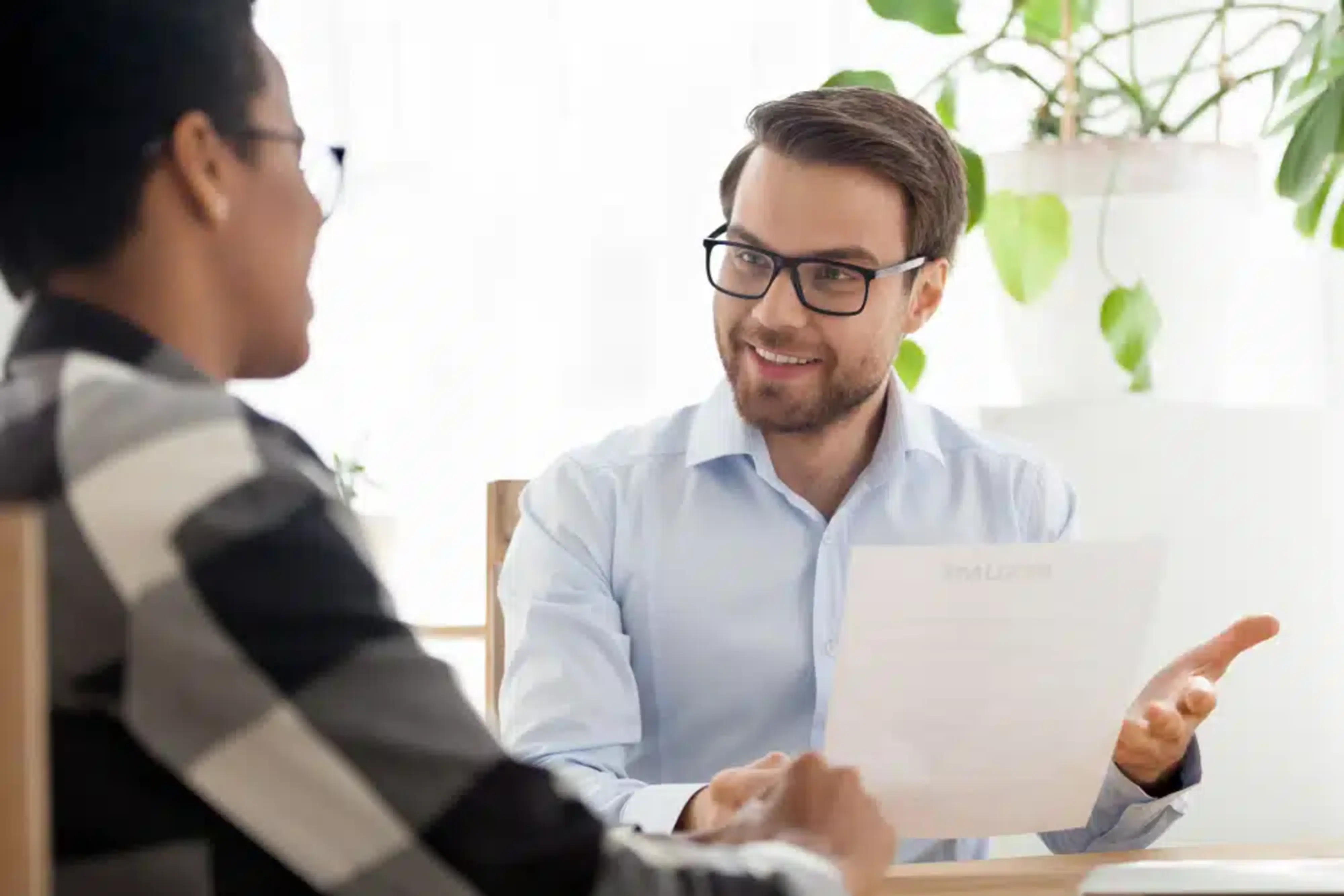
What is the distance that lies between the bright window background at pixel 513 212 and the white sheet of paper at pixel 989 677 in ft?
5.16

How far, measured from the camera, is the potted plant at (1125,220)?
2.10m

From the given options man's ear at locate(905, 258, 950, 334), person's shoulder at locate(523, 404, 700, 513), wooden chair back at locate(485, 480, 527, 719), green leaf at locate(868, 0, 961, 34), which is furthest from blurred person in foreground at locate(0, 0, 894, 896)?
green leaf at locate(868, 0, 961, 34)

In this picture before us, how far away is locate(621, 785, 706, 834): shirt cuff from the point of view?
138 cm

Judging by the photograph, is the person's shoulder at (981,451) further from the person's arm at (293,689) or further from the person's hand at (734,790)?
the person's arm at (293,689)

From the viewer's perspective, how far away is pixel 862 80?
218 centimetres

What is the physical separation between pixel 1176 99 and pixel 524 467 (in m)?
1.24

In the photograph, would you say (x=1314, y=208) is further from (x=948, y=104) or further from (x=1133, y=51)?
(x=948, y=104)

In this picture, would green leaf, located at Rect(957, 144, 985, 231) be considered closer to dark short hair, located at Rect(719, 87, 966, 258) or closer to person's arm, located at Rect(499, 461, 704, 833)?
dark short hair, located at Rect(719, 87, 966, 258)

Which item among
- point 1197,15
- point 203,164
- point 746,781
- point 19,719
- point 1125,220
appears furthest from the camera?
point 1197,15

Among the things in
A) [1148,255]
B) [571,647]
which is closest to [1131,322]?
[1148,255]

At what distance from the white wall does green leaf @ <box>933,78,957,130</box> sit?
1.46 ft

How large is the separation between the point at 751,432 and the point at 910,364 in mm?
573

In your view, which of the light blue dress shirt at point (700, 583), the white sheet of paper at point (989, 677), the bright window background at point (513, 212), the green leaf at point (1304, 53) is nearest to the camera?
the white sheet of paper at point (989, 677)

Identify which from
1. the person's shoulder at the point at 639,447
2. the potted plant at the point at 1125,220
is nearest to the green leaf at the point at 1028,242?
the potted plant at the point at 1125,220
